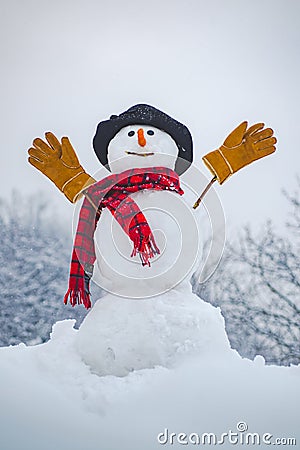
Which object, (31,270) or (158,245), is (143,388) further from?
(31,270)

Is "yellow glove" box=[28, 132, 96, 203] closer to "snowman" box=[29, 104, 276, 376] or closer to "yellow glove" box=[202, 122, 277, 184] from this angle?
"snowman" box=[29, 104, 276, 376]

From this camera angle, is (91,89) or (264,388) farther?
(91,89)

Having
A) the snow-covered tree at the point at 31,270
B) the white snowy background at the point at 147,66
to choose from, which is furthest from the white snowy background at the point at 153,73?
the snow-covered tree at the point at 31,270

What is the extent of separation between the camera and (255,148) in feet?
3.06

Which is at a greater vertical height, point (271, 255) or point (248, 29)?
point (248, 29)

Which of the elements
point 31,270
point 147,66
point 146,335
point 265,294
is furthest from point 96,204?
point 265,294

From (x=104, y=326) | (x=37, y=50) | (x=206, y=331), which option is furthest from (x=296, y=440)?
(x=37, y=50)

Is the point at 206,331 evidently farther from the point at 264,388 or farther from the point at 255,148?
the point at 255,148

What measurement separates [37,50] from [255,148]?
108 centimetres

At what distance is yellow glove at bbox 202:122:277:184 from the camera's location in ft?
3.05

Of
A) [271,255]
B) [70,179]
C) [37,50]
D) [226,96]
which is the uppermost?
→ [37,50]

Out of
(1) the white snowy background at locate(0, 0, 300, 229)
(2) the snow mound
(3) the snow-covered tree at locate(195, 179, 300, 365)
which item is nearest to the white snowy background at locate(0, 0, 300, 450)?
(1) the white snowy background at locate(0, 0, 300, 229)

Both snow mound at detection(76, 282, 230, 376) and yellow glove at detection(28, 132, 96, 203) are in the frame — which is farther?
yellow glove at detection(28, 132, 96, 203)

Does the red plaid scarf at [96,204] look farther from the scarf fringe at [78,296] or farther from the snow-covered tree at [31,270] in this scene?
the snow-covered tree at [31,270]
